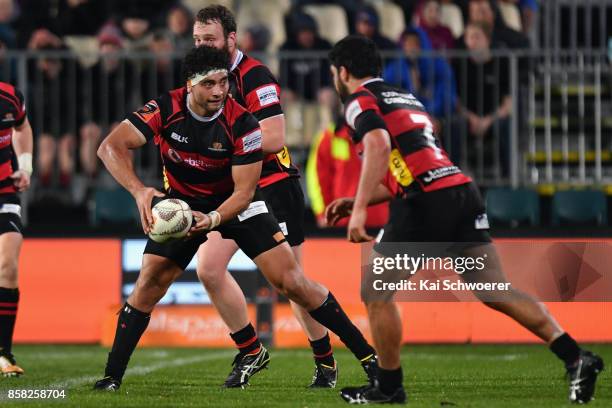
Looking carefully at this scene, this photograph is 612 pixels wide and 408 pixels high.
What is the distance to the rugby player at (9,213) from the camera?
32.0ft

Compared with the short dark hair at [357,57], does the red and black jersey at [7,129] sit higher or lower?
lower

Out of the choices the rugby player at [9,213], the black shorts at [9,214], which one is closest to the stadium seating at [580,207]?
the rugby player at [9,213]

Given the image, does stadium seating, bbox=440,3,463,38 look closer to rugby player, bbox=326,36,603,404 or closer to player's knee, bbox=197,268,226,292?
player's knee, bbox=197,268,226,292

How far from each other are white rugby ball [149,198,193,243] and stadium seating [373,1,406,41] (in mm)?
9602

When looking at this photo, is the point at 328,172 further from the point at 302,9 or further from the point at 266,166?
the point at 266,166

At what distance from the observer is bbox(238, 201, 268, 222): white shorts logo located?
26.4 feet

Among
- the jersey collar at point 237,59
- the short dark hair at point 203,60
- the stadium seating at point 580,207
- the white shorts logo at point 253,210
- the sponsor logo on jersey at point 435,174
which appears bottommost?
the stadium seating at point 580,207

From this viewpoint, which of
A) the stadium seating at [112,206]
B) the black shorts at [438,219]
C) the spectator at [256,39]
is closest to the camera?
the black shorts at [438,219]

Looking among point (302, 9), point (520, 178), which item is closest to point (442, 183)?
point (520, 178)

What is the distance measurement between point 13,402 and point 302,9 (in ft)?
32.1

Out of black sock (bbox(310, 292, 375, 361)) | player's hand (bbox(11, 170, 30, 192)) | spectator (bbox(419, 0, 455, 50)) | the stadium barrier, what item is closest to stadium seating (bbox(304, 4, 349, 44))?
spectator (bbox(419, 0, 455, 50))

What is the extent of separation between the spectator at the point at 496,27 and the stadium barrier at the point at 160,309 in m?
3.80

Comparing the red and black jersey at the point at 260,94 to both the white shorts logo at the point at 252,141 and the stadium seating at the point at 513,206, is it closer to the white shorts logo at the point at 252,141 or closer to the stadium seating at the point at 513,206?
the white shorts logo at the point at 252,141

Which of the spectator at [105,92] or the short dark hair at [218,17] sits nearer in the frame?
the short dark hair at [218,17]
